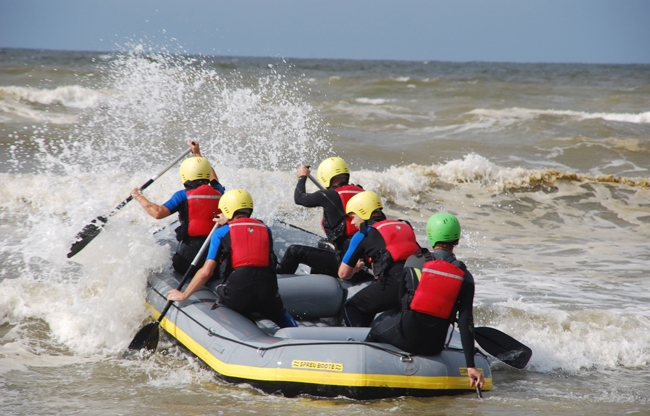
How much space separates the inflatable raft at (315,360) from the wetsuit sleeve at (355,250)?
0.68 m

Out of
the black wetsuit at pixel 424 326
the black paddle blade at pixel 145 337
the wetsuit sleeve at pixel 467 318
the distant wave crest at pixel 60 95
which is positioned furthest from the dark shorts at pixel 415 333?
the distant wave crest at pixel 60 95

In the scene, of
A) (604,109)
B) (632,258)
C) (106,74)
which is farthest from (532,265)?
(604,109)

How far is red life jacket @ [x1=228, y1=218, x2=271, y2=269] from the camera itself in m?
5.26

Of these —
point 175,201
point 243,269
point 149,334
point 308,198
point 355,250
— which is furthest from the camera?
point 308,198

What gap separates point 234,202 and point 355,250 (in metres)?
1.03

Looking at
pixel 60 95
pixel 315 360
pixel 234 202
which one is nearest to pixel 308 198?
pixel 234 202

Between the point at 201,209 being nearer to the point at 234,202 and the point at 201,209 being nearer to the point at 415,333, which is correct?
the point at 234,202

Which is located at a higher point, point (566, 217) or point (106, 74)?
point (106, 74)

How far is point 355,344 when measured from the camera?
4.73 metres

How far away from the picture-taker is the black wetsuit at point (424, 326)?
4.43m

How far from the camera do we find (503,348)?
5.30m

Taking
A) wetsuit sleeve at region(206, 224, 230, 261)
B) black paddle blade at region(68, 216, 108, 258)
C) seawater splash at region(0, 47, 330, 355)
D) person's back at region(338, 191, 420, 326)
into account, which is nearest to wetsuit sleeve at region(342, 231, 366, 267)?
person's back at region(338, 191, 420, 326)

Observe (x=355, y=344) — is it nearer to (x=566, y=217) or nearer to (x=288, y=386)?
(x=288, y=386)

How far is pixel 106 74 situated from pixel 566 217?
1671cm
